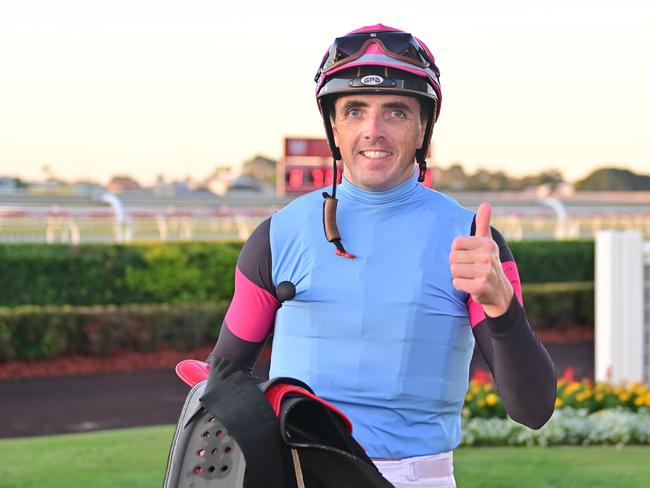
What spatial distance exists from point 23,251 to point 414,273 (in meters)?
11.9

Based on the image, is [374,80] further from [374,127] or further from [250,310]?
[250,310]

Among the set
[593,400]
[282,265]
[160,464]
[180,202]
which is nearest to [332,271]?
[282,265]

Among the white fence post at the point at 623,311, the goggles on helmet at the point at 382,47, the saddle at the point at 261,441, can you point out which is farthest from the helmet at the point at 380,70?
the white fence post at the point at 623,311

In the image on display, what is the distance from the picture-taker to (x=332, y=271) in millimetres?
2527

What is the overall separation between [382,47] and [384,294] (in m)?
0.62

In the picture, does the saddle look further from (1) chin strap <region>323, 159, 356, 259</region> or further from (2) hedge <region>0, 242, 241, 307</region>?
(2) hedge <region>0, 242, 241, 307</region>

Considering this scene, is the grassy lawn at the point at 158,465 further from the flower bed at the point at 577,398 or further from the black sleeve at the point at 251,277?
the black sleeve at the point at 251,277

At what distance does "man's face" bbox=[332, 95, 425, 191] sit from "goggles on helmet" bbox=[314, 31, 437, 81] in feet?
0.31

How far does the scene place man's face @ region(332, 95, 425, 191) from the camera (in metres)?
2.60

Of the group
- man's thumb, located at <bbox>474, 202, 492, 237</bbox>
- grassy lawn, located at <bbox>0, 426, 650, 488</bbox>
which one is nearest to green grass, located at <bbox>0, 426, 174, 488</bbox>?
grassy lawn, located at <bbox>0, 426, 650, 488</bbox>

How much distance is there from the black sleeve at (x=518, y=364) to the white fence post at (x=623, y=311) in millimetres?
8332

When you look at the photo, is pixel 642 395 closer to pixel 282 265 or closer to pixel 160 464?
pixel 160 464

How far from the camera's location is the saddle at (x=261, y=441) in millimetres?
2078

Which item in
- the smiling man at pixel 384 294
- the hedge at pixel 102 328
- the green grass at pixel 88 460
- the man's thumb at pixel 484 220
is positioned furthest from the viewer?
the hedge at pixel 102 328
